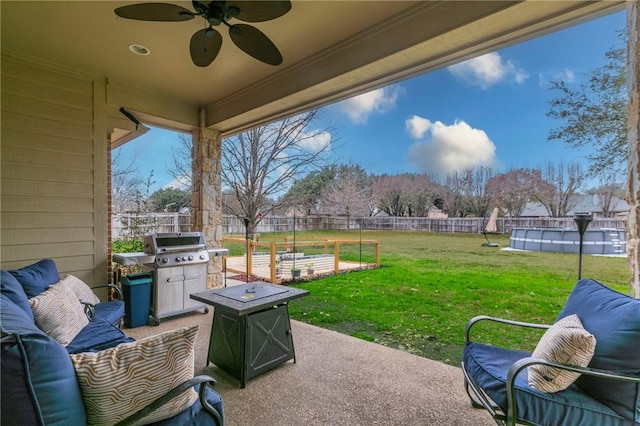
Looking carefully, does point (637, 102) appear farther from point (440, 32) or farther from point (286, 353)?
point (286, 353)

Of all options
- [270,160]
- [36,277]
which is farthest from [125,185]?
[36,277]

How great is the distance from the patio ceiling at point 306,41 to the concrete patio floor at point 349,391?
104 inches

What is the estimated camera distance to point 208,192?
4727 mm

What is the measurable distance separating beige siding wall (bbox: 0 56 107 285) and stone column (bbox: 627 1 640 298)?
4.96 meters

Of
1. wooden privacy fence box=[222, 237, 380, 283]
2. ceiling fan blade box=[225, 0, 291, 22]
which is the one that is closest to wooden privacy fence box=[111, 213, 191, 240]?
wooden privacy fence box=[222, 237, 380, 283]

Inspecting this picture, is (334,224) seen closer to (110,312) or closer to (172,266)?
(172,266)

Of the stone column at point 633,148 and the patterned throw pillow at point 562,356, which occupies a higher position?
the stone column at point 633,148

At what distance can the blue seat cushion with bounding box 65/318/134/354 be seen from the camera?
193 cm

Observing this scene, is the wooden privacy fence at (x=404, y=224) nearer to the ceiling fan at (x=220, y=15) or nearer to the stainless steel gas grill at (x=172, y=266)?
the ceiling fan at (x=220, y=15)

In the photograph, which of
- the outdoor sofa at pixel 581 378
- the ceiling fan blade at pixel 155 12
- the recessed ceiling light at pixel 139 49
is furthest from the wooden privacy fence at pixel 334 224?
the ceiling fan blade at pixel 155 12

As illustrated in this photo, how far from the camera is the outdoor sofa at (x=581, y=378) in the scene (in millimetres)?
1328

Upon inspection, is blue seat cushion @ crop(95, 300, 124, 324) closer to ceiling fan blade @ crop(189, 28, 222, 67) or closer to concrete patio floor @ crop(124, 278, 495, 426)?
concrete patio floor @ crop(124, 278, 495, 426)

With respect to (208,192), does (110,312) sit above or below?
below

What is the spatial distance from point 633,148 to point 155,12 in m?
3.06
